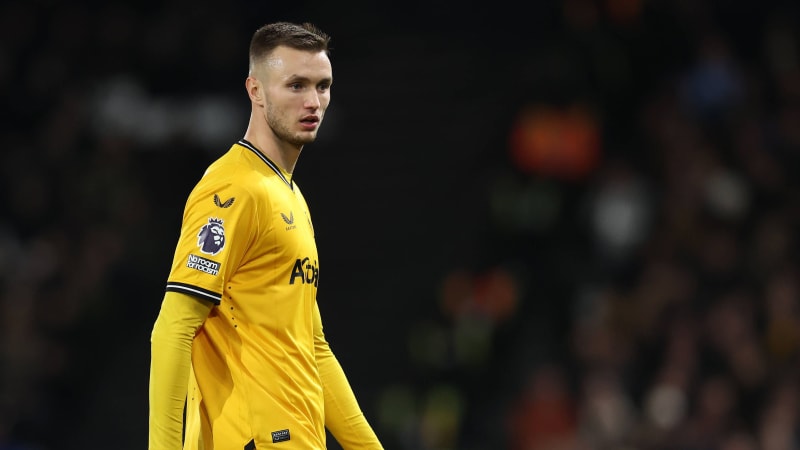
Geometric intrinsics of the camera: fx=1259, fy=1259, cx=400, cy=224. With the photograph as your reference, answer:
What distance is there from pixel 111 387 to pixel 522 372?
4.29 m

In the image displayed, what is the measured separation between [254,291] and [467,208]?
28.2ft

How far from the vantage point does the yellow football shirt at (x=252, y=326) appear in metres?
4.07

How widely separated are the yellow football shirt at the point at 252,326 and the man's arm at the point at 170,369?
14 cm

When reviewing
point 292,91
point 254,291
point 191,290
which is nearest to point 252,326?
point 254,291

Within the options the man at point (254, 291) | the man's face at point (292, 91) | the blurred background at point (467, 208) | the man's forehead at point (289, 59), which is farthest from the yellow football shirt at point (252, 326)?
the blurred background at point (467, 208)

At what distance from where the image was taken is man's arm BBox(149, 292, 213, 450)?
3881 millimetres

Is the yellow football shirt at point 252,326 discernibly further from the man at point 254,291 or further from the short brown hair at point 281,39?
the short brown hair at point 281,39

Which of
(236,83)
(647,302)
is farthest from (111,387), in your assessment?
(647,302)

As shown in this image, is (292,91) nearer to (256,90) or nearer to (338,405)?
(256,90)

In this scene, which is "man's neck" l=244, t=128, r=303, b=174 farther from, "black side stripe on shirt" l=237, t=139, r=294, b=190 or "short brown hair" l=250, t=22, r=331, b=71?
"short brown hair" l=250, t=22, r=331, b=71

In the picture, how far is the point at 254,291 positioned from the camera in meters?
4.17

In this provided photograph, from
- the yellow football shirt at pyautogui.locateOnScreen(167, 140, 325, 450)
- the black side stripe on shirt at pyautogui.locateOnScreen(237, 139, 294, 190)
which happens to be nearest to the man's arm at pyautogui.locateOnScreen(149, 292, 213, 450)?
the yellow football shirt at pyautogui.locateOnScreen(167, 140, 325, 450)

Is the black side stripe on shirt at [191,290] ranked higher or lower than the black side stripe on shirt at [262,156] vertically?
lower

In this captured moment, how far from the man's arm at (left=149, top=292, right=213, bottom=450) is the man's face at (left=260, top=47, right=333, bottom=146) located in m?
0.71
